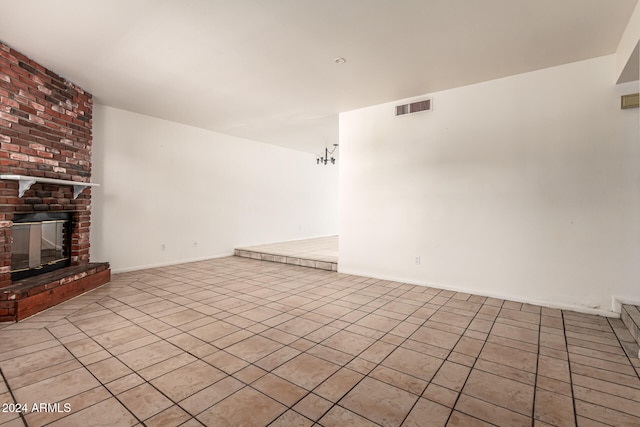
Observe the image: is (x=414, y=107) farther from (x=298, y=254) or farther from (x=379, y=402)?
(x=379, y=402)

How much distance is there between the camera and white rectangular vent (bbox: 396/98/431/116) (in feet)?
14.0

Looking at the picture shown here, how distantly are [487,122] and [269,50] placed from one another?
2.81m

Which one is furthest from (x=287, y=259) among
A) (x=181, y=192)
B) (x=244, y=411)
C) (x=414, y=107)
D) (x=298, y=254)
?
(x=244, y=411)

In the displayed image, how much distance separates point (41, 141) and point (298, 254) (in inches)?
166

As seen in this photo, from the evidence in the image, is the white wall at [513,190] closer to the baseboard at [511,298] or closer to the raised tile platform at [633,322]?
the baseboard at [511,298]

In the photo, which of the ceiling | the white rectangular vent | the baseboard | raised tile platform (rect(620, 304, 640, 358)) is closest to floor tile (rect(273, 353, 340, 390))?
raised tile platform (rect(620, 304, 640, 358))

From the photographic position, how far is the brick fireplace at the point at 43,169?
9.98 feet

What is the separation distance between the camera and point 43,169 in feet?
11.6

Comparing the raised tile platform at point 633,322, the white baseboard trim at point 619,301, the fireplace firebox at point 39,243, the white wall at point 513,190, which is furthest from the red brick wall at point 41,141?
the white baseboard trim at point 619,301

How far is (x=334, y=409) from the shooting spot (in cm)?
168

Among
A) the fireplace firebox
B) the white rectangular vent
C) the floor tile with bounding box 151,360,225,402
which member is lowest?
the floor tile with bounding box 151,360,225,402

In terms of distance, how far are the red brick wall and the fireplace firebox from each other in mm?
101

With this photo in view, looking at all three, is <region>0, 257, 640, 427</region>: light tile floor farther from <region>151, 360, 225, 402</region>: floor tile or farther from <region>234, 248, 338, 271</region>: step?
<region>234, 248, 338, 271</region>: step

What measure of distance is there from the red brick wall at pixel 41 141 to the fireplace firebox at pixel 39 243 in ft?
0.33
